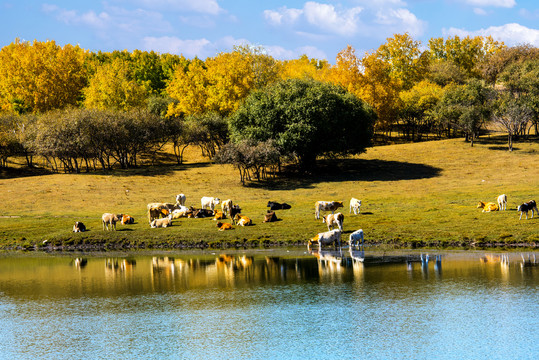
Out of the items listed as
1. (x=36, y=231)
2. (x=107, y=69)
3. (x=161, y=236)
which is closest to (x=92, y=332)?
(x=161, y=236)

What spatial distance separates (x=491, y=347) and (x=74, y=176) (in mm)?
70355

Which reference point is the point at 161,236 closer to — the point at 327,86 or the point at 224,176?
the point at 224,176

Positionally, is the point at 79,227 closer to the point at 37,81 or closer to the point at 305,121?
the point at 305,121

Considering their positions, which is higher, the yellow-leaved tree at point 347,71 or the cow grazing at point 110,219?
the yellow-leaved tree at point 347,71

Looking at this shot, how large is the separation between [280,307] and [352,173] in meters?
58.7

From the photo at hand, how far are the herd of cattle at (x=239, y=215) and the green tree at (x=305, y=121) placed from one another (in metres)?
23.9

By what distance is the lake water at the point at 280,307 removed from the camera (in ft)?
68.5

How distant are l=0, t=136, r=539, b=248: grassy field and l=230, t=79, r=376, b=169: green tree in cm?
414

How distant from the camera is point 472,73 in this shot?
484 ft

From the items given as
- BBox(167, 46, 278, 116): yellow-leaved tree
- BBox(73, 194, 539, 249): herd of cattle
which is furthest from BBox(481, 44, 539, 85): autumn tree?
BBox(73, 194, 539, 249): herd of cattle

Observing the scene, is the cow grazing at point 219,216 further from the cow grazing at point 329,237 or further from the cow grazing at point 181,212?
the cow grazing at point 329,237

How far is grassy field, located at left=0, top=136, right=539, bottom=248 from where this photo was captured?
44.6 meters

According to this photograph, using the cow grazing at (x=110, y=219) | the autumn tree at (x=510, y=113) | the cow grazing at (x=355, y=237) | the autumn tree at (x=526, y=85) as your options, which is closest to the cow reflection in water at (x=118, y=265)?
the cow grazing at (x=110, y=219)

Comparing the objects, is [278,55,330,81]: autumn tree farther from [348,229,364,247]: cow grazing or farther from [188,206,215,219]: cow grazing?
[348,229,364,247]: cow grazing
